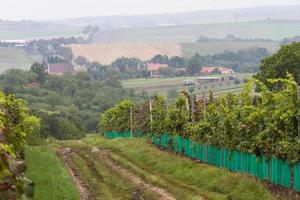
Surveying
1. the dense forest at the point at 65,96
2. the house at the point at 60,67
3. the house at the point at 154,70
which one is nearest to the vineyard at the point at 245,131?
the dense forest at the point at 65,96

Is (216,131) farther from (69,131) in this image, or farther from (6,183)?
(69,131)

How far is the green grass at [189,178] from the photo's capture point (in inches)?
593

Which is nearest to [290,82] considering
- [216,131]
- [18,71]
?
[216,131]

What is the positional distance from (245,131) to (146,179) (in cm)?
339

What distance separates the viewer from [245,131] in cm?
1794

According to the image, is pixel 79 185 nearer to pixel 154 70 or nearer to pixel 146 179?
pixel 146 179

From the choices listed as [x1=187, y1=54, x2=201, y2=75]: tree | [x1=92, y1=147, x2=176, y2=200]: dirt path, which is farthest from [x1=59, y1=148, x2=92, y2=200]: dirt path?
[x1=187, y1=54, x2=201, y2=75]: tree

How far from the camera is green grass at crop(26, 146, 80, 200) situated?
14754 mm

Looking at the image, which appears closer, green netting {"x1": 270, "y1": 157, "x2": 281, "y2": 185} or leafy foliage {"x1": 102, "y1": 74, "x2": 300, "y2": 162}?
leafy foliage {"x1": 102, "y1": 74, "x2": 300, "y2": 162}

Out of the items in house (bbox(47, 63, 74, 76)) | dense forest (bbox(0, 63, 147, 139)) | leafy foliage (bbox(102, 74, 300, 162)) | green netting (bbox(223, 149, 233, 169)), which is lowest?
dense forest (bbox(0, 63, 147, 139))

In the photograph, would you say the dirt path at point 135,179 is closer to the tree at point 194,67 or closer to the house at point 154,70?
the tree at point 194,67

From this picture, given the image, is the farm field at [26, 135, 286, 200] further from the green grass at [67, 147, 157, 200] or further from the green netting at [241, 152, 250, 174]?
the green netting at [241, 152, 250, 174]

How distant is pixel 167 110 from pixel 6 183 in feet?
80.7

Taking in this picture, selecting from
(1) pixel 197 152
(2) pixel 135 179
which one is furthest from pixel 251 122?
(1) pixel 197 152
